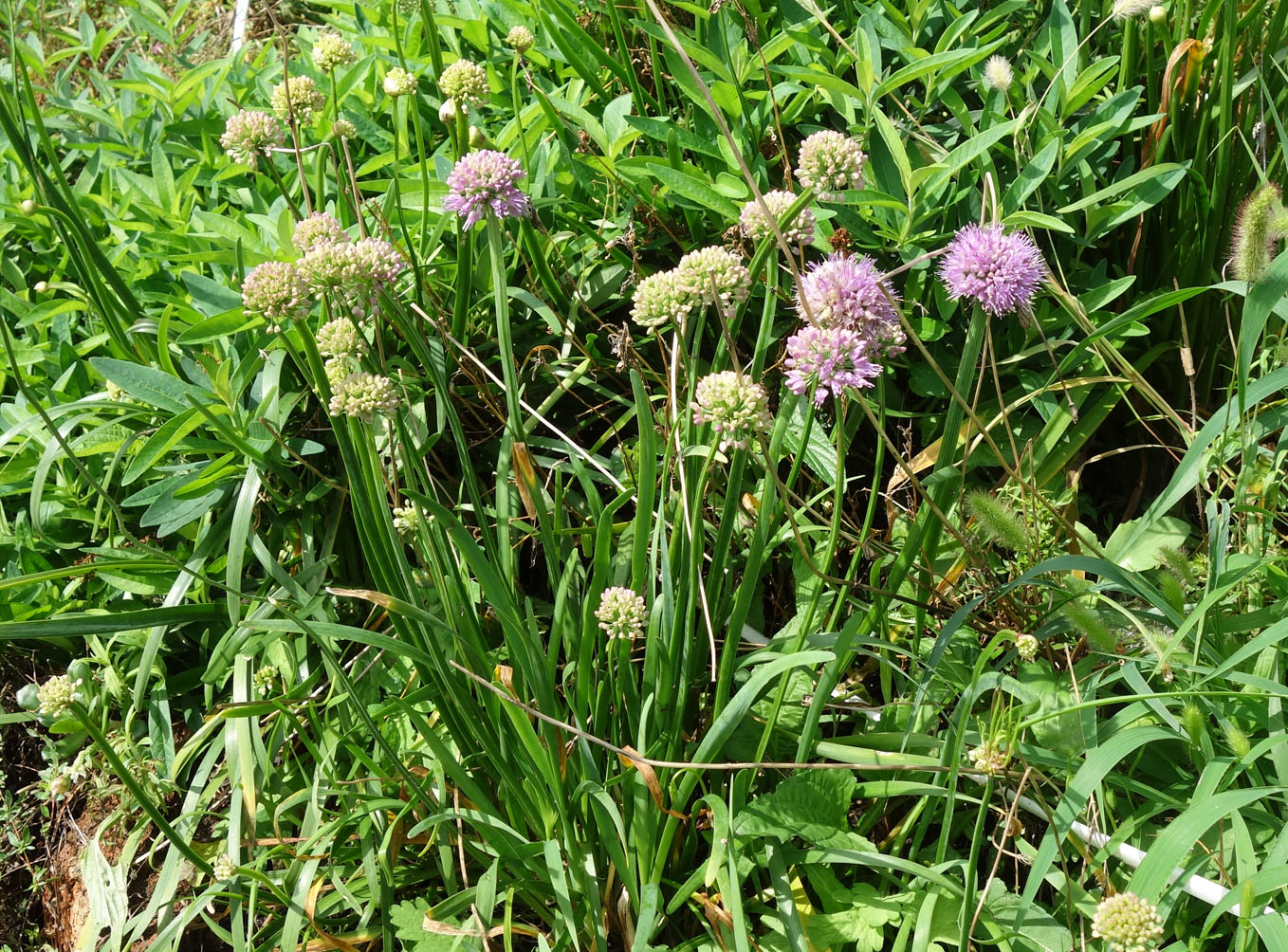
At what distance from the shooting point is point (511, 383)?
54.9 inches

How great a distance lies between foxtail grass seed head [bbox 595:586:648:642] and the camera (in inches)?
56.7

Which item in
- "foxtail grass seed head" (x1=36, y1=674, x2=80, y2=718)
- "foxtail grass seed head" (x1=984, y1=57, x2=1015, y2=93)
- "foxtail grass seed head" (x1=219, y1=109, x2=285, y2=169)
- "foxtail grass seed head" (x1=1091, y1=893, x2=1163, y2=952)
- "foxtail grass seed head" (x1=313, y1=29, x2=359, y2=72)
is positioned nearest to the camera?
"foxtail grass seed head" (x1=1091, y1=893, x2=1163, y2=952)

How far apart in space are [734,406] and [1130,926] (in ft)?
2.42

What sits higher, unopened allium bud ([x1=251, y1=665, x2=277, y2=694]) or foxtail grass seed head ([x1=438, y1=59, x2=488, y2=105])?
foxtail grass seed head ([x1=438, y1=59, x2=488, y2=105])

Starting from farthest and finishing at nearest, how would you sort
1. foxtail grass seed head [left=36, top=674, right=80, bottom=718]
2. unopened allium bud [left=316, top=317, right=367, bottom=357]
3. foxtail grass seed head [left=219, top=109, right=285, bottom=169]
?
foxtail grass seed head [left=219, top=109, right=285, bottom=169]
foxtail grass seed head [left=36, top=674, right=80, bottom=718]
unopened allium bud [left=316, top=317, right=367, bottom=357]

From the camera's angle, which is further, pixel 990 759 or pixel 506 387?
pixel 506 387

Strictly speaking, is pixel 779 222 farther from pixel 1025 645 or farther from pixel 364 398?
pixel 1025 645

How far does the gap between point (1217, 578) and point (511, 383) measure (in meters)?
1.01

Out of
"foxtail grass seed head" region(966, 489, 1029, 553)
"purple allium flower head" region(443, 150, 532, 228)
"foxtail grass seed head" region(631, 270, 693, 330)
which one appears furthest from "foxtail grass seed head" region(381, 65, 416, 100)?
"foxtail grass seed head" region(966, 489, 1029, 553)

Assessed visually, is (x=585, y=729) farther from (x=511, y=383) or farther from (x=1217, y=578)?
(x=1217, y=578)

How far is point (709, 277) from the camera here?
4.32ft

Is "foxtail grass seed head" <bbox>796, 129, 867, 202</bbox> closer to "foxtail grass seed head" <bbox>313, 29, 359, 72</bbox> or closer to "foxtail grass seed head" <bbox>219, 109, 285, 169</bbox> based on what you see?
"foxtail grass seed head" <bbox>219, 109, 285, 169</bbox>

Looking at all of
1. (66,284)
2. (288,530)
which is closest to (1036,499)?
(288,530)

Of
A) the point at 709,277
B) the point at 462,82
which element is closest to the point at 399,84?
the point at 462,82
